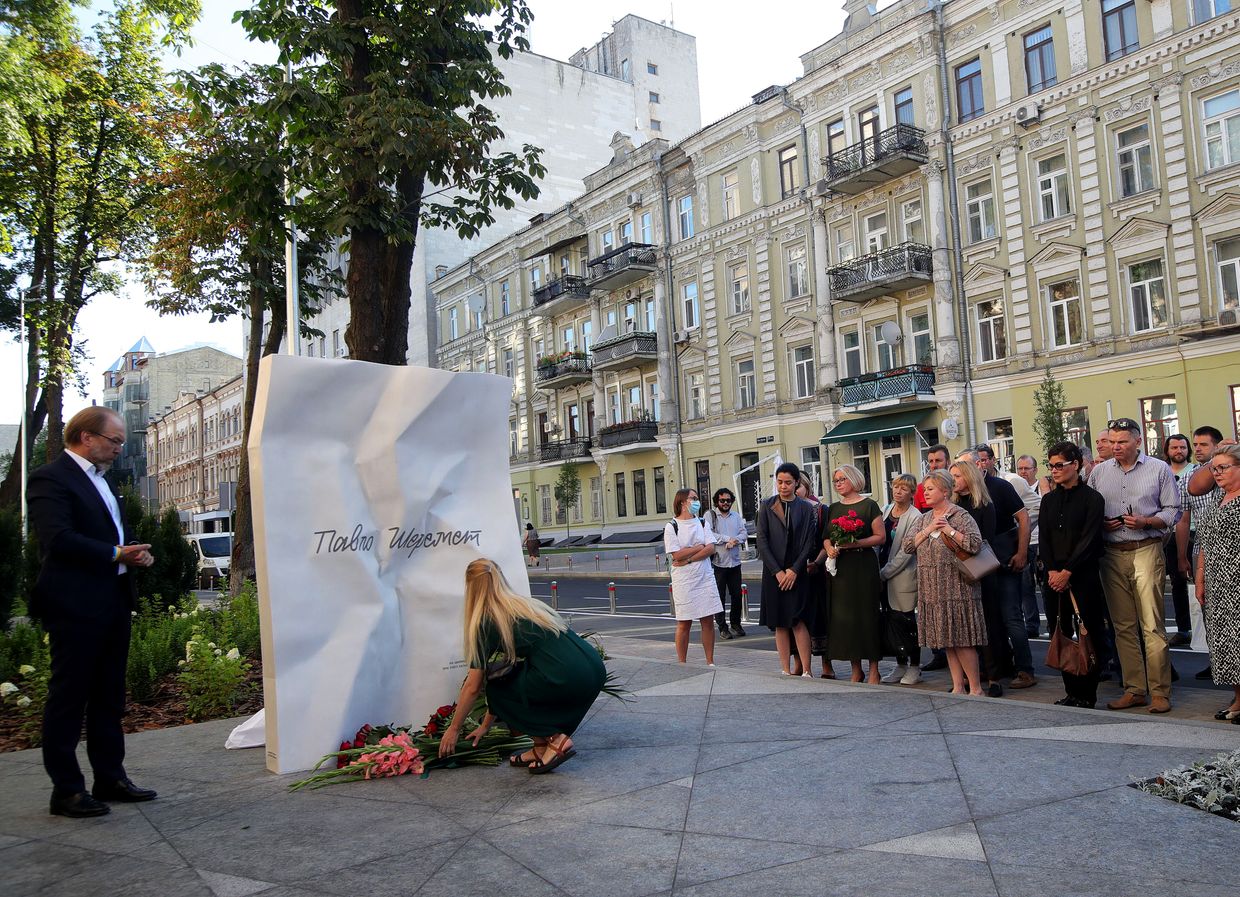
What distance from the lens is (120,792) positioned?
5.54 m

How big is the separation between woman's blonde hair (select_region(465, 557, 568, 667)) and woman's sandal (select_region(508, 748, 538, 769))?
0.70m

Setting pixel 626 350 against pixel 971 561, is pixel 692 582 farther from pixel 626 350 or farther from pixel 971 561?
pixel 626 350

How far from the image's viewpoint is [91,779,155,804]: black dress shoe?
5.54m

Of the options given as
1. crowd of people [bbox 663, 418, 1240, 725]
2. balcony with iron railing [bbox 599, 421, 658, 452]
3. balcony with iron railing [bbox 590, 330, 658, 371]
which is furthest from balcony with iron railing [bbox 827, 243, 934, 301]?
crowd of people [bbox 663, 418, 1240, 725]

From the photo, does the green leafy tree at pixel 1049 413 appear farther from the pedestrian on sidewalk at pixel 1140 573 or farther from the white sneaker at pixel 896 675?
the pedestrian on sidewalk at pixel 1140 573

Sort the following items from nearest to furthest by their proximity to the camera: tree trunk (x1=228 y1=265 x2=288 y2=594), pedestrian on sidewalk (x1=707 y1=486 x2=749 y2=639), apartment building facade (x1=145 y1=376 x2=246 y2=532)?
pedestrian on sidewalk (x1=707 y1=486 x2=749 y2=639), tree trunk (x1=228 y1=265 x2=288 y2=594), apartment building facade (x1=145 y1=376 x2=246 y2=532)

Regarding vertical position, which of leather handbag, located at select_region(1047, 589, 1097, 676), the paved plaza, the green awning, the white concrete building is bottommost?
the paved plaza

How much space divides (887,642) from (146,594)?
10.2 m

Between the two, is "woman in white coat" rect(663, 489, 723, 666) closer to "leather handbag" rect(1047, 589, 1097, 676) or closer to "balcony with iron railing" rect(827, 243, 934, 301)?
"leather handbag" rect(1047, 589, 1097, 676)

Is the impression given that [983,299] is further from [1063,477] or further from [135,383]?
[135,383]

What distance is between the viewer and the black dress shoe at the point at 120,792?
5539 millimetres

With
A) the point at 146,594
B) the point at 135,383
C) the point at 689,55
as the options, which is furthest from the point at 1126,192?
the point at 135,383

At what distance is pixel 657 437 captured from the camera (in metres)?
42.9

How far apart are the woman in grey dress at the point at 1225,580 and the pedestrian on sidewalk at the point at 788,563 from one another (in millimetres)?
3160
